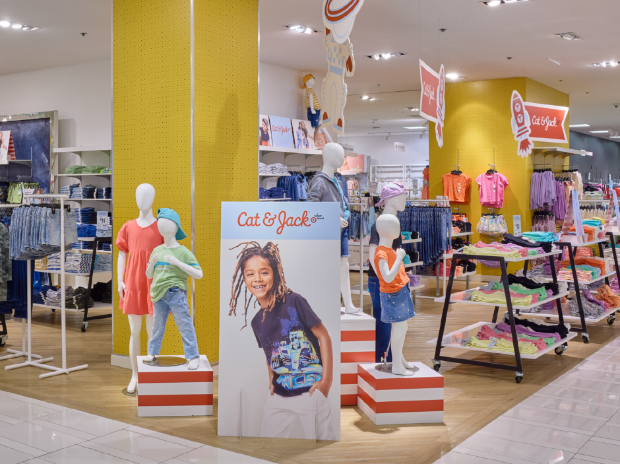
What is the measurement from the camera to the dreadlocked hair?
3.56 meters

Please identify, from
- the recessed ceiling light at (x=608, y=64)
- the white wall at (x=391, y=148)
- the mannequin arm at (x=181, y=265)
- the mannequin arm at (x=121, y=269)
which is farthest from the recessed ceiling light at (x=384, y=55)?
the white wall at (x=391, y=148)

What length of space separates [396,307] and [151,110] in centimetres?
270

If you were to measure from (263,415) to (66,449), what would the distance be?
113cm

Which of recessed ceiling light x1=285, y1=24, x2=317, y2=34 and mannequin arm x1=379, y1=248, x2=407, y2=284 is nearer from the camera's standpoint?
mannequin arm x1=379, y1=248, x2=407, y2=284

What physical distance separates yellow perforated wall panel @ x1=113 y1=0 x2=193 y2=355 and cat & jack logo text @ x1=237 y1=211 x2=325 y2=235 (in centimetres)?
142

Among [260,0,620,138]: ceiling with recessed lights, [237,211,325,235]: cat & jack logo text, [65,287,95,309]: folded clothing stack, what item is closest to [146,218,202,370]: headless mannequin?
[237,211,325,235]: cat & jack logo text

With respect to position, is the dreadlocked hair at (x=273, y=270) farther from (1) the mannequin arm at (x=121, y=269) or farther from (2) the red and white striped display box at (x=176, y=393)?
(1) the mannequin arm at (x=121, y=269)

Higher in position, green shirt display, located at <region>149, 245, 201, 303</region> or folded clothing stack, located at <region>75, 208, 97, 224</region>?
folded clothing stack, located at <region>75, 208, 97, 224</region>

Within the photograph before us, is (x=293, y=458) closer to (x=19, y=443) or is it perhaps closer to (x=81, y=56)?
(x=19, y=443)

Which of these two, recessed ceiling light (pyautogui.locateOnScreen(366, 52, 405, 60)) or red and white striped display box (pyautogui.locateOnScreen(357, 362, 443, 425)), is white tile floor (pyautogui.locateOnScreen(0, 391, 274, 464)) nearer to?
red and white striped display box (pyautogui.locateOnScreen(357, 362, 443, 425))

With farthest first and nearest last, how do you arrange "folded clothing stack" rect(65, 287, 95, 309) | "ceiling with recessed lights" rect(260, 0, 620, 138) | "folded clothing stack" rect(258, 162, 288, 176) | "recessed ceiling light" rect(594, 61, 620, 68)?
"recessed ceiling light" rect(594, 61, 620, 68)
"folded clothing stack" rect(258, 162, 288, 176)
"folded clothing stack" rect(65, 287, 95, 309)
"ceiling with recessed lights" rect(260, 0, 620, 138)

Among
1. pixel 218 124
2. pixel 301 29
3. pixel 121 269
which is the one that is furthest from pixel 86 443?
pixel 301 29

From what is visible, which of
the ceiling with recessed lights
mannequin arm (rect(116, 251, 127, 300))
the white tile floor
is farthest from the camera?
the ceiling with recessed lights

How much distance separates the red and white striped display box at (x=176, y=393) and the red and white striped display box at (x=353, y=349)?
0.91 metres
